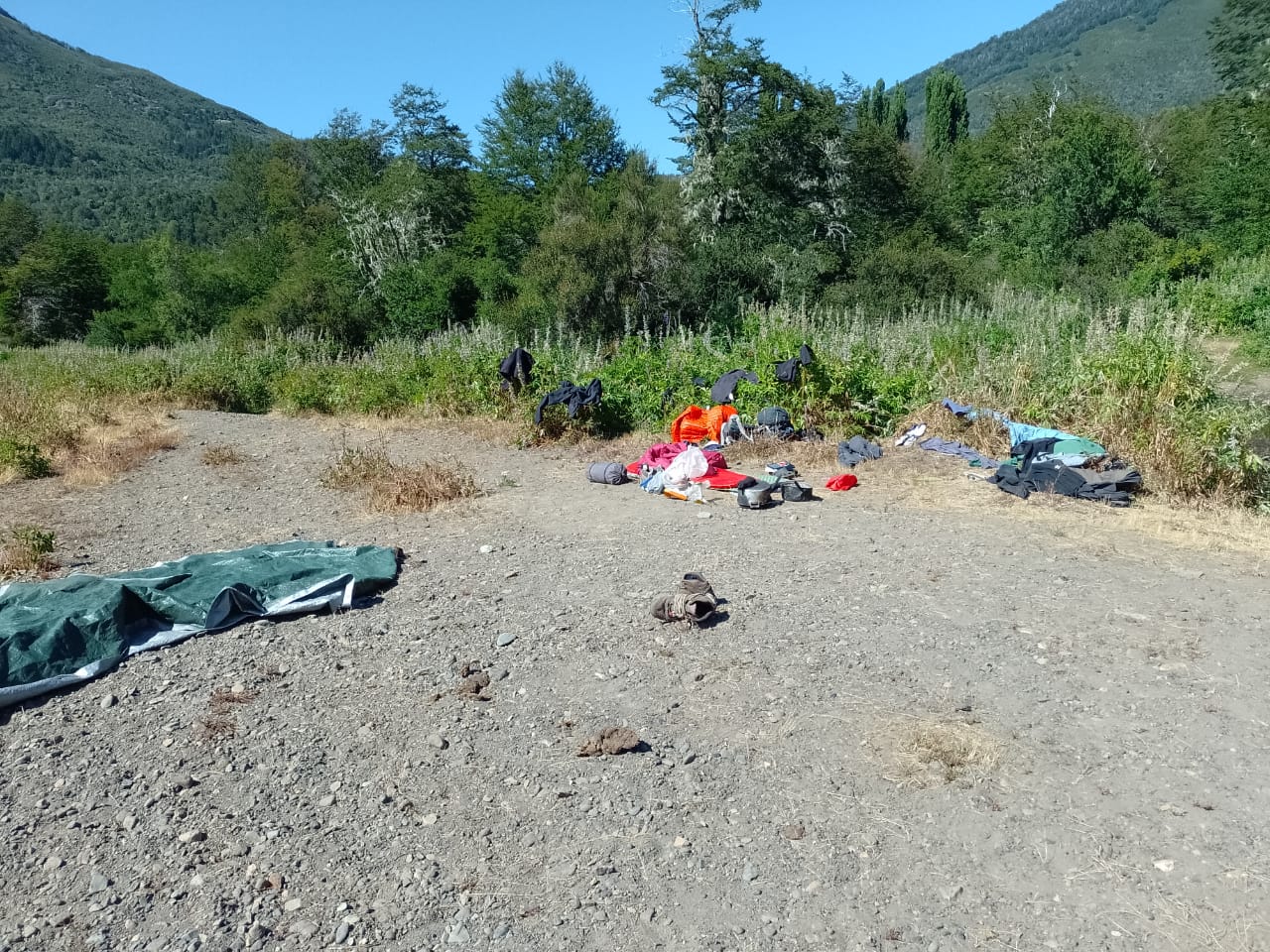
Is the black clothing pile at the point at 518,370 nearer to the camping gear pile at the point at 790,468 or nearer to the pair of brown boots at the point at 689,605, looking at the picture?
the camping gear pile at the point at 790,468

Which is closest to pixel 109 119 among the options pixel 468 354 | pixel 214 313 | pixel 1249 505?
pixel 214 313

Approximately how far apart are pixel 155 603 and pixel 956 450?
20.7 feet

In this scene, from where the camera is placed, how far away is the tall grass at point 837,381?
6785 millimetres

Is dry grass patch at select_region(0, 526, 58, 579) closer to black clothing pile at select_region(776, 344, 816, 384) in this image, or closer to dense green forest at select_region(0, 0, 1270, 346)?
black clothing pile at select_region(776, 344, 816, 384)

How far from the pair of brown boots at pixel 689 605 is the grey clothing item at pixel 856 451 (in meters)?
3.43

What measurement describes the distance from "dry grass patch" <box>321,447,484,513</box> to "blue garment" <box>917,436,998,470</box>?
409cm

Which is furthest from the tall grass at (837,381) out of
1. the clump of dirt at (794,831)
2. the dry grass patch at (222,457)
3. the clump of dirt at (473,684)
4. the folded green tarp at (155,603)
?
the clump of dirt at (473,684)

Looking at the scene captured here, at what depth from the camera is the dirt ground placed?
254 centimetres

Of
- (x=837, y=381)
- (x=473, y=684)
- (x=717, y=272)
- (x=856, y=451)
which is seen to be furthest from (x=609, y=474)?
(x=717, y=272)

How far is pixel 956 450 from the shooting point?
7598 mm

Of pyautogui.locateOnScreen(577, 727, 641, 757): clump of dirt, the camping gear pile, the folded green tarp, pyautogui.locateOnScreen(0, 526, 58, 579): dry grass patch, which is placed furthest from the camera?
the camping gear pile

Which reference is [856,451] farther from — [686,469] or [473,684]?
[473,684]

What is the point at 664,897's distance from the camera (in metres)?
2.61

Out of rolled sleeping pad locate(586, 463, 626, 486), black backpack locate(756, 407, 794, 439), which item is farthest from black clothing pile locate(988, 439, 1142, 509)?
rolled sleeping pad locate(586, 463, 626, 486)
